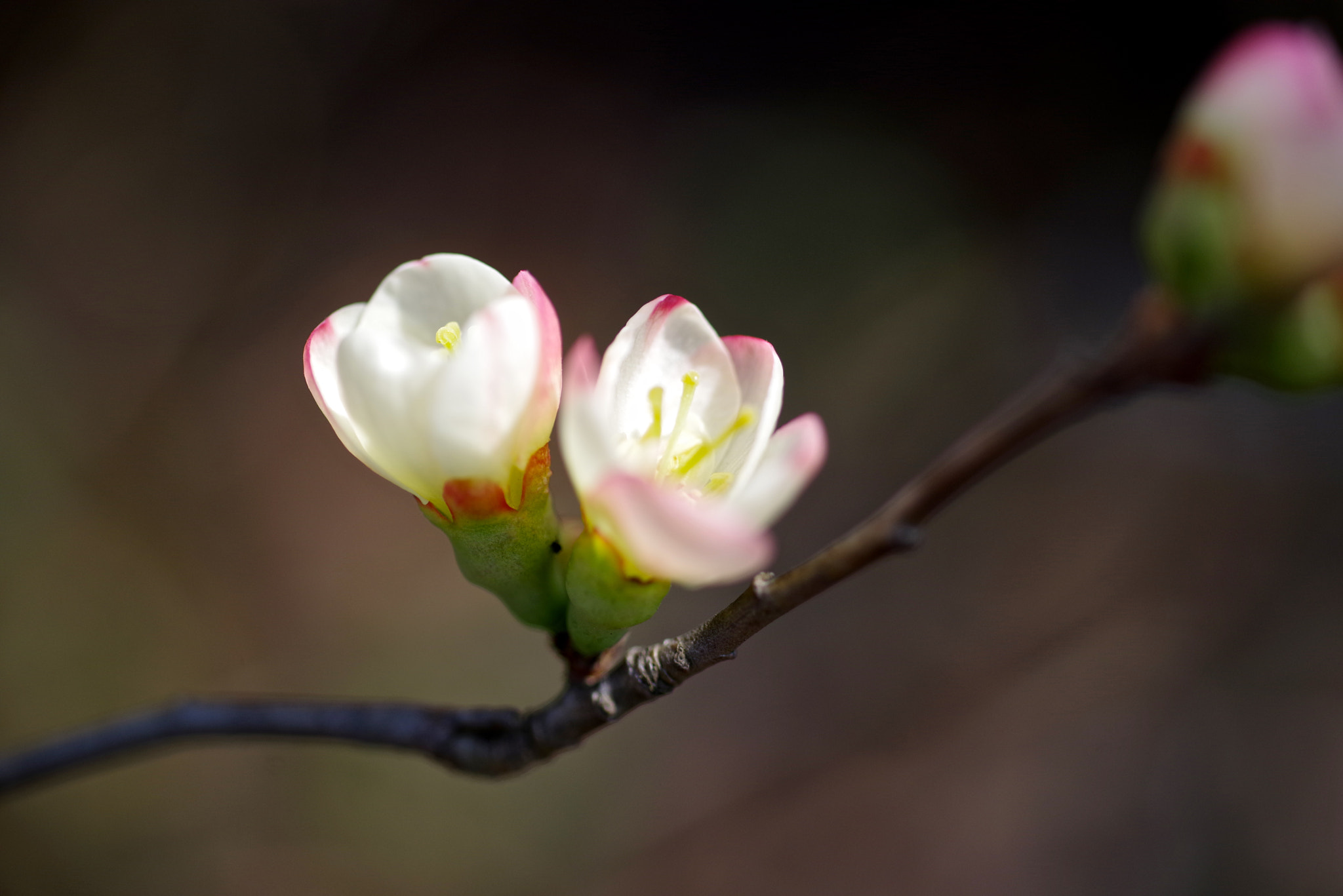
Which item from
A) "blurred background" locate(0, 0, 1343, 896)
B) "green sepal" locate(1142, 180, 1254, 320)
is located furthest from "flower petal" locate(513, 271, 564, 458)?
"blurred background" locate(0, 0, 1343, 896)

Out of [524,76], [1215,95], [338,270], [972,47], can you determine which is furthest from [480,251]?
[1215,95]

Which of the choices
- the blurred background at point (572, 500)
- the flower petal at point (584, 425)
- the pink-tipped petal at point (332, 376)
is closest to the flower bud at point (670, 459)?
the flower petal at point (584, 425)

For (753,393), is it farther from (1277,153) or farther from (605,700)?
(1277,153)

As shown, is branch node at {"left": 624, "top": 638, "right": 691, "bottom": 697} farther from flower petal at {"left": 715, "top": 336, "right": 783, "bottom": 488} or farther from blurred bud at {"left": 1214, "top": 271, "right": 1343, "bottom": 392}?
blurred bud at {"left": 1214, "top": 271, "right": 1343, "bottom": 392}

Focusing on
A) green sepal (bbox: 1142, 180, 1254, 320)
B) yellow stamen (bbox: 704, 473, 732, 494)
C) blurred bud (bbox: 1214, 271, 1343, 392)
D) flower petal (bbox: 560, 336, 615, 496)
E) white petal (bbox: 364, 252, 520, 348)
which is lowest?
blurred bud (bbox: 1214, 271, 1343, 392)

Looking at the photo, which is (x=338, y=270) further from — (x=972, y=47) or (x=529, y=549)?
(x=529, y=549)

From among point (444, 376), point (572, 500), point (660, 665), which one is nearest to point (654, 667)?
point (660, 665)
